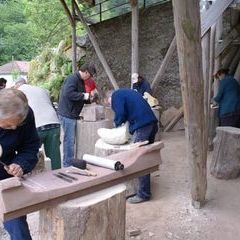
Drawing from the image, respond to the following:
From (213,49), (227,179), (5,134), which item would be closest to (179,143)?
(213,49)

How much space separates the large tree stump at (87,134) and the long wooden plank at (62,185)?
2.97 m

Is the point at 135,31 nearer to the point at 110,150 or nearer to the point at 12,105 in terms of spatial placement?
the point at 110,150

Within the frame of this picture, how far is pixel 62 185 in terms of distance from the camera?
2.87m

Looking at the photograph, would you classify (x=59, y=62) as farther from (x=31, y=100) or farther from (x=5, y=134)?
(x=5, y=134)

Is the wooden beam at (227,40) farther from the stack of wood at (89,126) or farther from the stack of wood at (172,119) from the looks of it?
the stack of wood at (89,126)

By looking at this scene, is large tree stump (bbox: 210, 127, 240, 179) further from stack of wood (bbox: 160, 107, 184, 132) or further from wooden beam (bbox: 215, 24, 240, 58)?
stack of wood (bbox: 160, 107, 184, 132)

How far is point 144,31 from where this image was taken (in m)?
10.0

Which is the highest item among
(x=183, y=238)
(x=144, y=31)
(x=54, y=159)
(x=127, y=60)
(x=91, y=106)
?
(x=144, y=31)

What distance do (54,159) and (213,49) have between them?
3.77 m

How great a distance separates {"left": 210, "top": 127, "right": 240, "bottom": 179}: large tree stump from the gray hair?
3669mm

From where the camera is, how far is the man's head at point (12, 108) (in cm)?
268

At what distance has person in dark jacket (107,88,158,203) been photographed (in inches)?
189

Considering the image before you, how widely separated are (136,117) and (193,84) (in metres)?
1.10

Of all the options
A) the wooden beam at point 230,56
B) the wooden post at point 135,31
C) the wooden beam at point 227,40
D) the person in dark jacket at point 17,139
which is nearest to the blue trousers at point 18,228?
the person in dark jacket at point 17,139
